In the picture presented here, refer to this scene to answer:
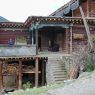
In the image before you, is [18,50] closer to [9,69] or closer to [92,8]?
[9,69]

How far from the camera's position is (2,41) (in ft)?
95.2

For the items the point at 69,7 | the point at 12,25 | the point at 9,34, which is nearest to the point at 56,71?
the point at 12,25

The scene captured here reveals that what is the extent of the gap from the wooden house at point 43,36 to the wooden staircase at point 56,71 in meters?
0.94

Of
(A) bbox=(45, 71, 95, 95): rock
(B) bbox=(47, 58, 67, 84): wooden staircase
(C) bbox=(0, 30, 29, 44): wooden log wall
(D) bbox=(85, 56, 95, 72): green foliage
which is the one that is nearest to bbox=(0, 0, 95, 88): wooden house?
(C) bbox=(0, 30, 29, 44): wooden log wall

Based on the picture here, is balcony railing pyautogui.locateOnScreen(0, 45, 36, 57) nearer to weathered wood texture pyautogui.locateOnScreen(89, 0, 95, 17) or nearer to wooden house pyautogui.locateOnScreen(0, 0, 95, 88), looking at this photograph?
wooden house pyautogui.locateOnScreen(0, 0, 95, 88)

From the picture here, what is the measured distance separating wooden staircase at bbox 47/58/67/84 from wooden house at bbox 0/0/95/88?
0.94 metres

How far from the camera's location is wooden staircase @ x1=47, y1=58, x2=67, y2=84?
792 inches

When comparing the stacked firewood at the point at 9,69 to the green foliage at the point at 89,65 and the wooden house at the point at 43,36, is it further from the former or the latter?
the green foliage at the point at 89,65

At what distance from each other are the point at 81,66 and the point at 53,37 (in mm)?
11641

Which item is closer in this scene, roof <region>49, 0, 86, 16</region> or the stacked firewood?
the stacked firewood

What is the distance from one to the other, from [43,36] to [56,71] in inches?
358

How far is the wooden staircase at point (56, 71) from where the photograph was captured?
792 inches

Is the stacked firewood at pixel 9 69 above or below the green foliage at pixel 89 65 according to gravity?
below

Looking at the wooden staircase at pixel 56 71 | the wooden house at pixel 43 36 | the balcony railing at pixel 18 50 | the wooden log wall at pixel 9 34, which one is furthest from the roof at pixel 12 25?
the wooden staircase at pixel 56 71
